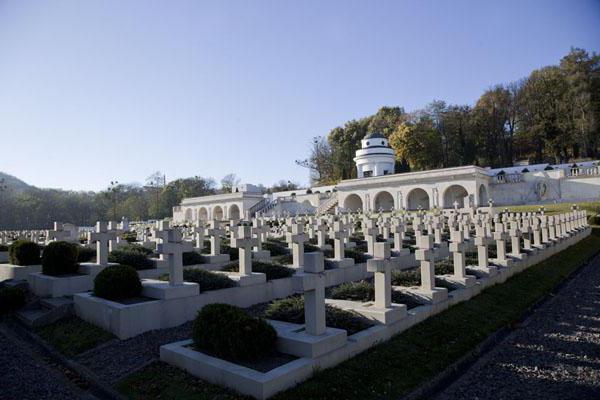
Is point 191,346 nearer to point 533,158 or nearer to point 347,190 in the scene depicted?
point 347,190

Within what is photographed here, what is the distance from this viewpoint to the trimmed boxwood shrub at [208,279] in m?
8.36

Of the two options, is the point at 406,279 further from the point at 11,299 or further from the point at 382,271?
the point at 11,299

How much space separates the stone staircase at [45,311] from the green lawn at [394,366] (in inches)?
145

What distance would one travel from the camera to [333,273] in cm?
1074

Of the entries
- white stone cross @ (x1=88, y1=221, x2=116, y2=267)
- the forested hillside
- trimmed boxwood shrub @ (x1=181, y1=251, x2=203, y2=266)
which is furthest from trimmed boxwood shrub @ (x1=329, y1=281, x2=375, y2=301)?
the forested hillside

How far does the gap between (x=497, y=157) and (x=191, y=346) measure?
198 ft

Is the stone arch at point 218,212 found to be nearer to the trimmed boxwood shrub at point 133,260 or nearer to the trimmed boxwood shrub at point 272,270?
the trimmed boxwood shrub at point 133,260

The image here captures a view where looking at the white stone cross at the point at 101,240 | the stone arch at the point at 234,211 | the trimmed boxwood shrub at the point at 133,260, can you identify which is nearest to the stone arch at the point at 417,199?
the stone arch at the point at 234,211

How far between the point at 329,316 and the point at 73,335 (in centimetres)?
444

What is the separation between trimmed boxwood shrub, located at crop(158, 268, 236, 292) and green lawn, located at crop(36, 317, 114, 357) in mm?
1915

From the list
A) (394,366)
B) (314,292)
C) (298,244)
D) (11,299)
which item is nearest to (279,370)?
(314,292)

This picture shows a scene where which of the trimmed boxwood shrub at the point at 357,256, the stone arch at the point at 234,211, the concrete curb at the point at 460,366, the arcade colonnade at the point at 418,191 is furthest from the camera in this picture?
the stone arch at the point at 234,211

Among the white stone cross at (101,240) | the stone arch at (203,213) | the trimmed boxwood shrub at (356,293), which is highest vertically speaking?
the stone arch at (203,213)

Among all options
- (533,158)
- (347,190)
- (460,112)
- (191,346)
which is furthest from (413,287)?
(533,158)
